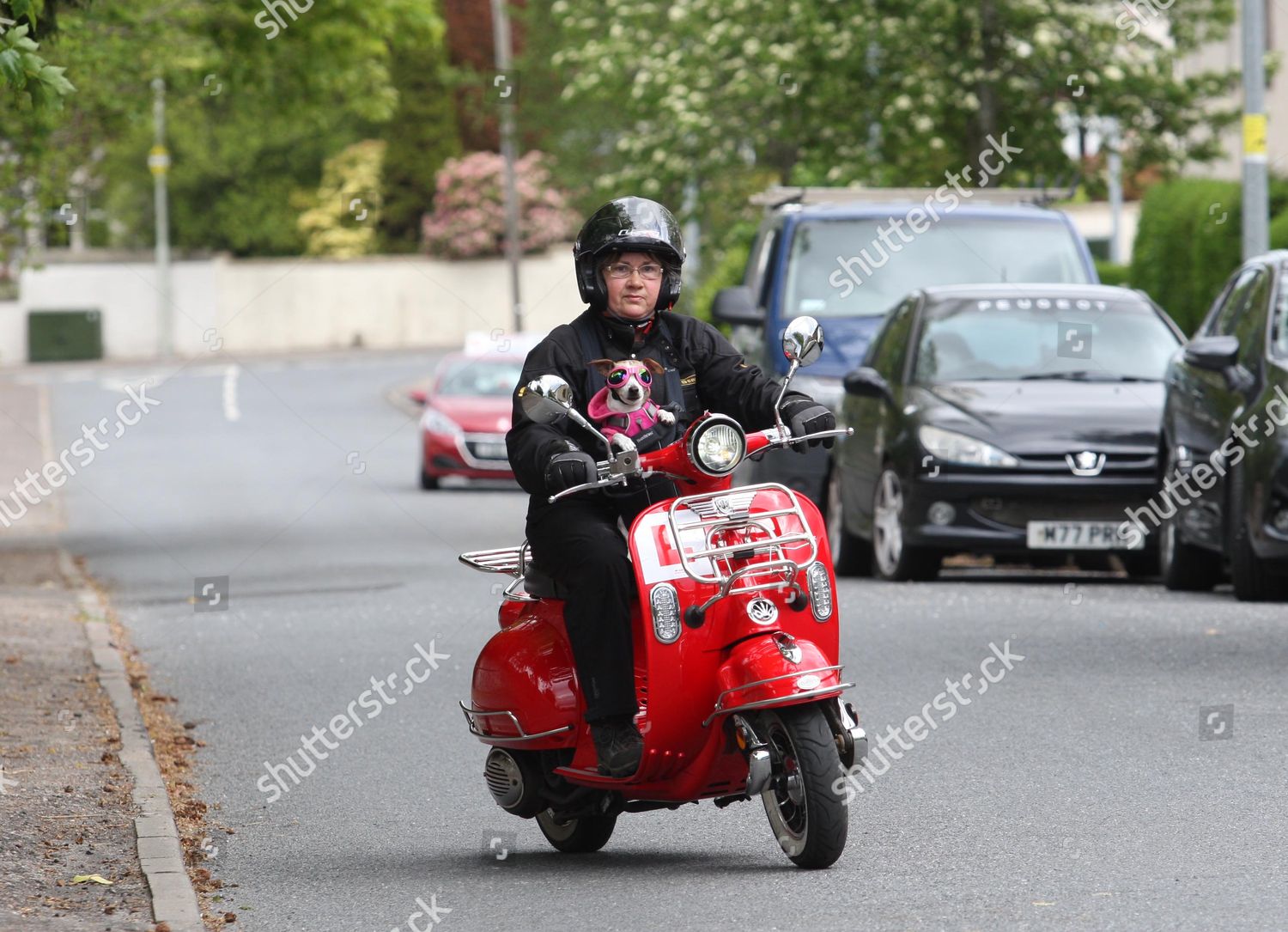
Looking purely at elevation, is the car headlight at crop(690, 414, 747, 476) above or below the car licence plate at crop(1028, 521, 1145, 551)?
above

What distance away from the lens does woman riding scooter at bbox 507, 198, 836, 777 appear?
6.52m

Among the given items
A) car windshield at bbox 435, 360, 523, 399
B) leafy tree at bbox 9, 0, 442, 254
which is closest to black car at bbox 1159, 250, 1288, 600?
leafy tree at bbox 9, 0, 442, 254

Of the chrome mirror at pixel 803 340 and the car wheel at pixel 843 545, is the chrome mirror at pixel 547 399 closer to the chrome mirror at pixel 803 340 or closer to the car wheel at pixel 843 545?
the chrome mirror at pixel 803 340

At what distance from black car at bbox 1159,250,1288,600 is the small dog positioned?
6049 millimetres

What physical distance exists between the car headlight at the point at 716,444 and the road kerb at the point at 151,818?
1.72 metres

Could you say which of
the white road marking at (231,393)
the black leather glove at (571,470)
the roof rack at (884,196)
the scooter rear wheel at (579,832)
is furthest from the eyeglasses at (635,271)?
the white road marking at (231,393)

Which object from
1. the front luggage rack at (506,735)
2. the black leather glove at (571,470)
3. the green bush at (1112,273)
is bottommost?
the green bush at (1112,273)

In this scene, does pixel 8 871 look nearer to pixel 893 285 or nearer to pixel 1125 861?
pixel 1125 861

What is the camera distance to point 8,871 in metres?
6.70

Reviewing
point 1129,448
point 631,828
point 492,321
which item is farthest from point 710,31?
point 492,321

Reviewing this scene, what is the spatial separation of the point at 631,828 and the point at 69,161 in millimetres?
14657

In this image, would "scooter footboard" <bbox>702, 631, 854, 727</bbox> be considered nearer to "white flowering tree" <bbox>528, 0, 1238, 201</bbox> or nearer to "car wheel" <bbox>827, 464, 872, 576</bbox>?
"car wheel" <bbox>827, 464, 872, 576</bbox>

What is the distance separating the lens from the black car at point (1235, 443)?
12109 millimetres

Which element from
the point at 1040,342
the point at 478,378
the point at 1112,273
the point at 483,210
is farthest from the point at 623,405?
the point at 483,210
